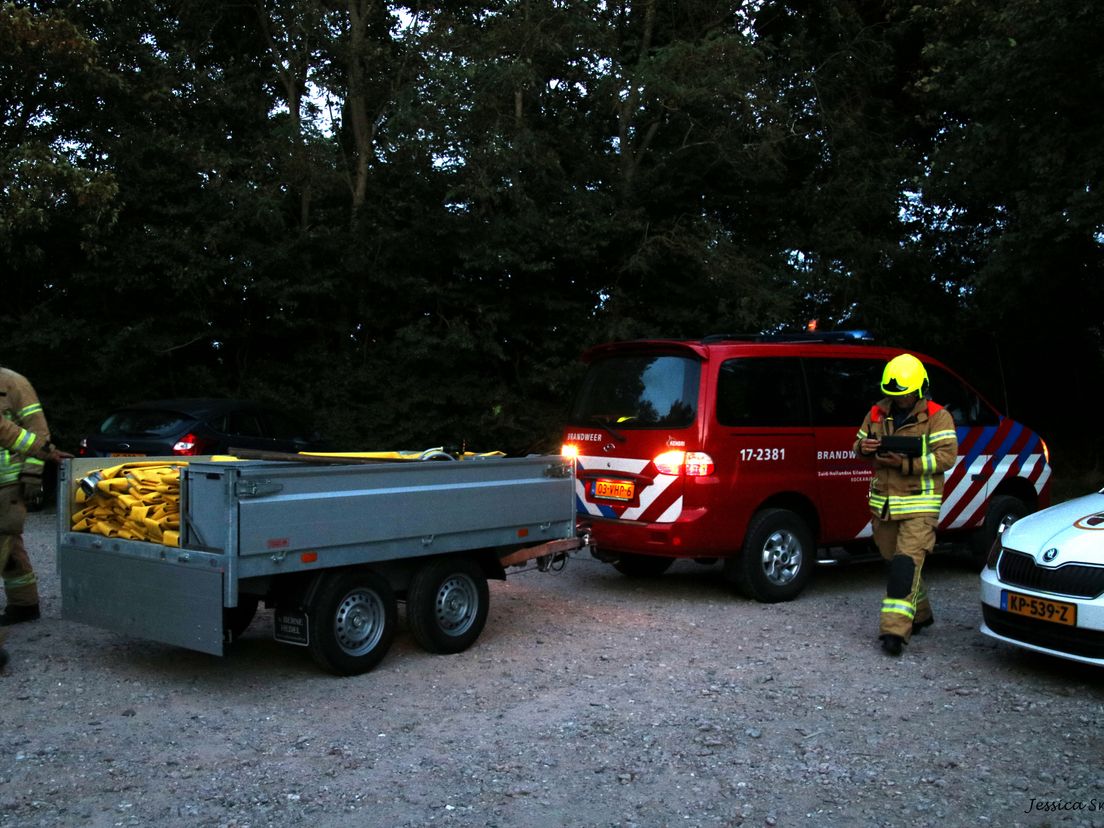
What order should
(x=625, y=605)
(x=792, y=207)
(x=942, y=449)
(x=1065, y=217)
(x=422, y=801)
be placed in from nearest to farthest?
(x=422, y=801) → (x=942, y=449) → (x=625, y=605) → (x=1065, y=217) → (x=792, y=207)

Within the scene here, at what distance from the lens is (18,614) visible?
23.0 feet

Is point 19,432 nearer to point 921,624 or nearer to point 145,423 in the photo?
point 145,423

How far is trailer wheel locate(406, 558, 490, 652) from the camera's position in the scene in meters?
6.24

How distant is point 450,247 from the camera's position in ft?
50.4

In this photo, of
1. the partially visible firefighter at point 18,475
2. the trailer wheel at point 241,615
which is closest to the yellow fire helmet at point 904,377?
the trailer wheel at point 241,615

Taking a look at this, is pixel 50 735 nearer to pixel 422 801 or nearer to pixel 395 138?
pixel 422 801

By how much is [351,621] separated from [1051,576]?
395 centimetres

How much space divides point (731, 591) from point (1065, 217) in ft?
21.3

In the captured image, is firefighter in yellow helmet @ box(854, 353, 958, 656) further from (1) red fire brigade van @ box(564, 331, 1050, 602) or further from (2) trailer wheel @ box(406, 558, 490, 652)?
(2) trailer wheel @ box(406, 558, 490, 652)

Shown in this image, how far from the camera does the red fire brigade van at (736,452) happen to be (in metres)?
7.71

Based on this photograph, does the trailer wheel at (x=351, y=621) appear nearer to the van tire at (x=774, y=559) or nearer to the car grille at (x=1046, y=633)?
the van tire at (x=774, y=559)

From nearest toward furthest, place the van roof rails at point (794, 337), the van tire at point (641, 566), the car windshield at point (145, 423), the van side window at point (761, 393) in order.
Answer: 1. the van side window at point (761, 393)
2. the van roof rails at point (794, 337)
3. the van tire at point (641, 566)
4. the car windshield at point (145, 423)

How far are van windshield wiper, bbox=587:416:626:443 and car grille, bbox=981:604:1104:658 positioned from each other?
2964mm

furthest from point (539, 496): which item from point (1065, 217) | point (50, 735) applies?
point (1065, 217)
